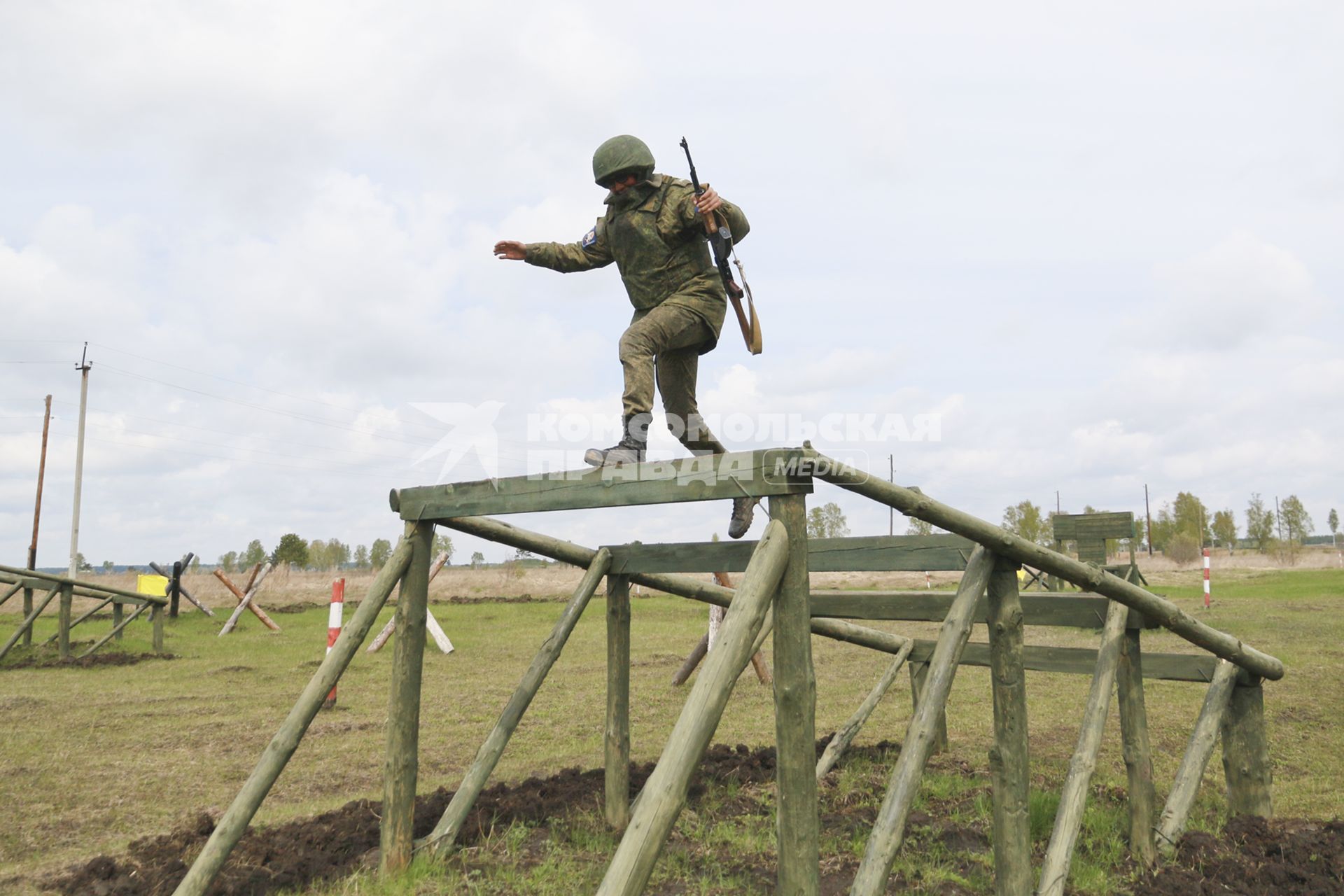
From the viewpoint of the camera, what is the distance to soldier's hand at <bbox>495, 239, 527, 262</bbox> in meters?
4.72

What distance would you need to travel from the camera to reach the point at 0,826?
5.09 m

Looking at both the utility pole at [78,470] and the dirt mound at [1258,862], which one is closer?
the dirt mound at [1258,862]

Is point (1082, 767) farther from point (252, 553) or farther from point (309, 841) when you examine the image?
point (252, 553)

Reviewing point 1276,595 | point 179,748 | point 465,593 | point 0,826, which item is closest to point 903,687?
point 179,748

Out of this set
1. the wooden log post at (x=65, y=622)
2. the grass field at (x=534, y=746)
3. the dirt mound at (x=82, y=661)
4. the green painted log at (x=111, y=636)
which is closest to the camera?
the grass field at (x=534, y=746)

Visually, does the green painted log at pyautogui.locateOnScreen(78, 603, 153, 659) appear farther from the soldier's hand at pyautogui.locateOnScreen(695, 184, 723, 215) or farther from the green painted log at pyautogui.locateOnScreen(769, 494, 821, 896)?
the green painted log at pyautogui.locateOnScreen(769, 494, 821, 896)

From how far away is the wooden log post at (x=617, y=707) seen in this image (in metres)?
4.98

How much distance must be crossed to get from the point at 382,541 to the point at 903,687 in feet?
256

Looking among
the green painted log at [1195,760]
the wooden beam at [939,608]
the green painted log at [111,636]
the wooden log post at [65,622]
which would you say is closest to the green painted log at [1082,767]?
the wooden beam at [939,608]

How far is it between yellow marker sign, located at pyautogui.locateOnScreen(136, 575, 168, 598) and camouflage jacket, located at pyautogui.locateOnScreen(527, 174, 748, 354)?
51.4ft

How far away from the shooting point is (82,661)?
1251 centimetres

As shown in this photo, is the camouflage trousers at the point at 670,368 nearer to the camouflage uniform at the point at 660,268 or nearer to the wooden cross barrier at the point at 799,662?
the camouflage uniform at the point at 660,268

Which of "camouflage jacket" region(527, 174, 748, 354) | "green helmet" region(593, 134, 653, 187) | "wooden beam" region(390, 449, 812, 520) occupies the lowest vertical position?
"wooden beam" region(390, 449, 812, 520)

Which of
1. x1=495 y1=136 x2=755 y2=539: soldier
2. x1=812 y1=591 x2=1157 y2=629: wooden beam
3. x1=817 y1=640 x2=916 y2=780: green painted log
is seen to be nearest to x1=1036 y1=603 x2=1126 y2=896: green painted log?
x1=812 y1=591 x2=1157 y2=629: wooden beam
